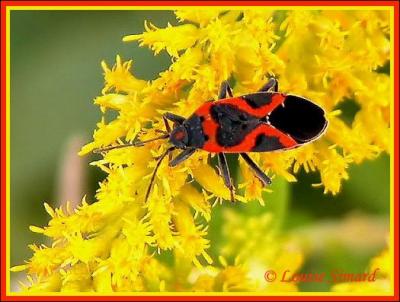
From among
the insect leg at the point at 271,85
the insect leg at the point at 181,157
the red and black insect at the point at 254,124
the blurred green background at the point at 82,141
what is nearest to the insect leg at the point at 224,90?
the red and black insect at the point at 254,124

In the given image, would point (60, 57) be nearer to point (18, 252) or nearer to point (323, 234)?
point (18, 252)

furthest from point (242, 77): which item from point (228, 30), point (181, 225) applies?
point (181, 225)

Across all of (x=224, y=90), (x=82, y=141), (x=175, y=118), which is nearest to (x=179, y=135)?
(x=175, y=118)

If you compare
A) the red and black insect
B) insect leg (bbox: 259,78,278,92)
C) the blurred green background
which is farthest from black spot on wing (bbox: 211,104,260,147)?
the blurred green background

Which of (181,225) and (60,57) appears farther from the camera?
(60,57)

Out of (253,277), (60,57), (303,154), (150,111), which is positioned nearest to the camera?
(150,111)

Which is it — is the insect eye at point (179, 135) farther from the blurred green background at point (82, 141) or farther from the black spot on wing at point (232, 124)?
the blurred green background at point (82, 141)

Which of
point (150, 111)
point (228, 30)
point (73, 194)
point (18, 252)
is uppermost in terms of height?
point (228, 30)

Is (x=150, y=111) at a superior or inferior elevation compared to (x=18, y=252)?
superior

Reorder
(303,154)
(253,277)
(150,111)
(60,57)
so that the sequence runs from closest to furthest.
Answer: (150,111) → (303,154) → (253,277) → (60,57)
